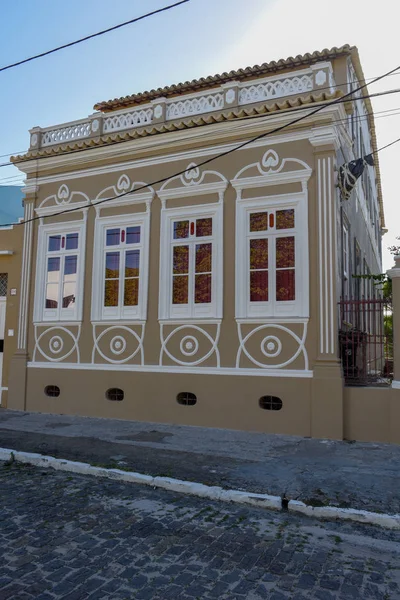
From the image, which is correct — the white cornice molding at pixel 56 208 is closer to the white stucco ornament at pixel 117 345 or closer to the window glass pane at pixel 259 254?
the white stucco ornament at pixel 117 345

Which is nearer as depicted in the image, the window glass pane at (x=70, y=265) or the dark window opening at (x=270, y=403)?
the dark window opening at (x=270, y=403)

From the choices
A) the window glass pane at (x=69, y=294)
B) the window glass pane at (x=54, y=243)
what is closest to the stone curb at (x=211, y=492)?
the window glass pane at (x=69, y=294)

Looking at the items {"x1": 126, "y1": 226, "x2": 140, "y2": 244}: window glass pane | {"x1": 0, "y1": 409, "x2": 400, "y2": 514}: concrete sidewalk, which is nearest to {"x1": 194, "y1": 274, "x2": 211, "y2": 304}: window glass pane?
{"x1": 126, "y1": 226, "x2": 140, "y2": 244}: window glass pane

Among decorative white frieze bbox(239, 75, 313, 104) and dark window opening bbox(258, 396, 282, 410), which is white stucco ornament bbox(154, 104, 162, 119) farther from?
dark window opening bbox(258, 396, 282, 410)

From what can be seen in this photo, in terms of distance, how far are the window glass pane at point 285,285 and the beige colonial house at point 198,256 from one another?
0.13 feet

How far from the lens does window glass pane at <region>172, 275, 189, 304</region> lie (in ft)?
32.1

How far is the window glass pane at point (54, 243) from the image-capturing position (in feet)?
36.9

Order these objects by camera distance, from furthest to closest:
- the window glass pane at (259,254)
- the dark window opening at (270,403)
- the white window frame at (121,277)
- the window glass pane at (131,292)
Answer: the window glass pane at (131,292)
the white window frame at (121,277)
the window glass pane at (259,254)
the dark window opening at (270,403)

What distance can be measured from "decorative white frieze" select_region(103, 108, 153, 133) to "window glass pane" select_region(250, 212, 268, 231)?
3611 millimetres

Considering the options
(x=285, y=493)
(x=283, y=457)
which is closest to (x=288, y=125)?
(x=283, y=457)

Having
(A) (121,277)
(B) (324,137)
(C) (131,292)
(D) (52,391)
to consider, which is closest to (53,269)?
(A) (121,277)

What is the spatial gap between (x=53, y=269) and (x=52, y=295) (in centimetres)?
65

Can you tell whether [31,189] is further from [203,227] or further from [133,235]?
[203,227]

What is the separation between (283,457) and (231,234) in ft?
14.9
